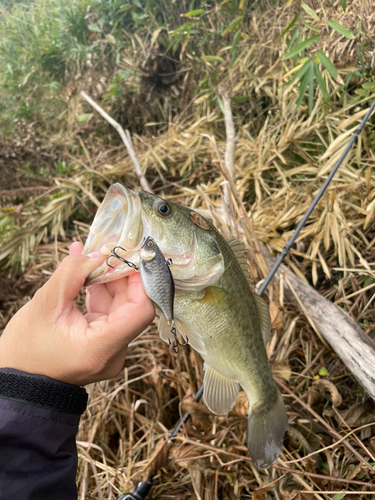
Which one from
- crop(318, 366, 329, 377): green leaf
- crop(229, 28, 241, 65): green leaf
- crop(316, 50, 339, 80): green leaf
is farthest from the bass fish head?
crop(229, 28, 241, 65): green leaf

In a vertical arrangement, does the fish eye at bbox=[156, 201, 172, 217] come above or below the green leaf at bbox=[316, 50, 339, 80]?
above

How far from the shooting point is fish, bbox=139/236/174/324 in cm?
104

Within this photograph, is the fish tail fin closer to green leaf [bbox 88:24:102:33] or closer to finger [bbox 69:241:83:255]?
finger [bbox 69:241:83:255]

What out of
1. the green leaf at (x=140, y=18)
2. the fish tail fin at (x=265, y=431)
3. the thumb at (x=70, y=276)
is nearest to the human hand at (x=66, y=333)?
the thumb at (x=70, y=276)

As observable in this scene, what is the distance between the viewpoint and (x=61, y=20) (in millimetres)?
5371

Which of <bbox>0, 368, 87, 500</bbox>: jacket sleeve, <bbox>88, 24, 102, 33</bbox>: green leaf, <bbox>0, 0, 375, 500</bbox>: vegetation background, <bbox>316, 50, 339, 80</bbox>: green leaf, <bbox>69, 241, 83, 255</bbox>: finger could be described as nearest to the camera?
<bbox>0, 368, 87, 500</bbox>: jacket sleeve

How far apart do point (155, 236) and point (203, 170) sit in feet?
8.65

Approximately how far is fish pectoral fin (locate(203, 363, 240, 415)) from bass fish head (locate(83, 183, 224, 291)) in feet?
1.50

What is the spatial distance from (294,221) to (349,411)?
1381mm

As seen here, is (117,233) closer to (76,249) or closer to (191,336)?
(76,249)

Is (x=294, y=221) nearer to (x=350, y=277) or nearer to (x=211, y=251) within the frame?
(x=350, y=277)

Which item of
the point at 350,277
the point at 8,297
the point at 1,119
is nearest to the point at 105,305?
the point at 350,277

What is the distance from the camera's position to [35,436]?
1.02 m

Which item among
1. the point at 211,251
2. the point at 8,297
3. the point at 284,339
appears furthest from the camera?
the point at 8,297
